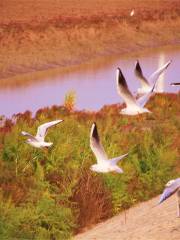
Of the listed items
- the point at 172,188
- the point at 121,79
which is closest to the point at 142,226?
the point at 121,79

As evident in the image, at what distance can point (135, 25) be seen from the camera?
45.5 meters

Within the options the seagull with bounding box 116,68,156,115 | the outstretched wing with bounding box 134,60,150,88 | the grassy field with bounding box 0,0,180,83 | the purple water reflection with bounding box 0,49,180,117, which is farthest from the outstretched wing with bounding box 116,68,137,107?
the grassy field with bounding box 0,0,180,83

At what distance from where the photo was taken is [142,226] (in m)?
13.9

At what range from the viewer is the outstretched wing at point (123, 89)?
1134 centimetres

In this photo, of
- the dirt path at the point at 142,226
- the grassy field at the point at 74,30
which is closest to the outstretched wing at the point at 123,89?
the dirt path at the point at 142,226

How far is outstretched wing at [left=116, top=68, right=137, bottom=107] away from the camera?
11344mm

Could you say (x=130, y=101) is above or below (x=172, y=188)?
→ above

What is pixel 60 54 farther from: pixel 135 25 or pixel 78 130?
pixel 78 130

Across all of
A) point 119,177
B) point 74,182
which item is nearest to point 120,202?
point 119,177

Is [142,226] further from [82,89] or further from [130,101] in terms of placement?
[82,89]

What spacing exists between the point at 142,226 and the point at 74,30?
2768 centimetres

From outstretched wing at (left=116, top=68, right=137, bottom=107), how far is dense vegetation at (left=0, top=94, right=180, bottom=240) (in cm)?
177

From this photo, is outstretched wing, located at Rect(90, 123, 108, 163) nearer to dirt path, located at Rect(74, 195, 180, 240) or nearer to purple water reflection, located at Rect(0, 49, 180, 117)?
dirt path, located at Rect(74, 195, 180, 240)

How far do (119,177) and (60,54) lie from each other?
22.6 meters
